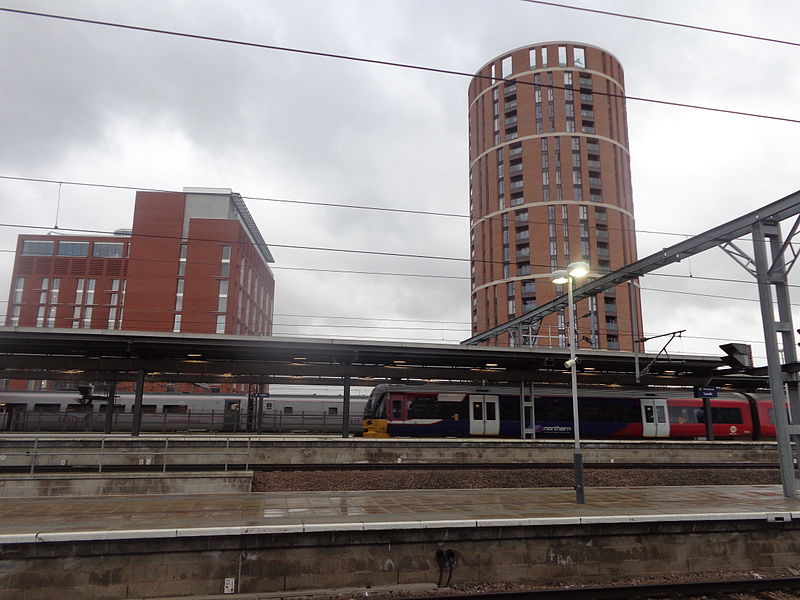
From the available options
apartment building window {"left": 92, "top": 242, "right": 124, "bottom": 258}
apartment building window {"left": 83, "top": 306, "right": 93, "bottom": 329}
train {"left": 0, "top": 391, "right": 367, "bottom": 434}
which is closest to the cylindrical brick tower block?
train {"left": 0, "top": 391, "right": 367, "bottom": 434}

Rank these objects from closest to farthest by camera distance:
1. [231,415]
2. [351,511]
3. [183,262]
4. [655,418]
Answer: [351,511]
[655,418]
[231,415]
[183,262]

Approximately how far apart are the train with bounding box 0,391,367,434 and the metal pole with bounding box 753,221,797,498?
81.6 ft

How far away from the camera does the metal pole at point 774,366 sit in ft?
47.4

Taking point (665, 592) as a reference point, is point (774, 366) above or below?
above

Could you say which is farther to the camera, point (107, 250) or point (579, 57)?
point (107, 250)

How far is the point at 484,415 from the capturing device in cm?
2847

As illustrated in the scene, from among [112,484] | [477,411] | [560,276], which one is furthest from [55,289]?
[560,276]

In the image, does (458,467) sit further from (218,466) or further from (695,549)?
(695,549)

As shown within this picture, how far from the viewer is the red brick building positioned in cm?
6650

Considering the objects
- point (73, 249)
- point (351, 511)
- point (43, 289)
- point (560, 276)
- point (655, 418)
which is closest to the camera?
point (351, 511)

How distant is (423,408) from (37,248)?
75.5 m

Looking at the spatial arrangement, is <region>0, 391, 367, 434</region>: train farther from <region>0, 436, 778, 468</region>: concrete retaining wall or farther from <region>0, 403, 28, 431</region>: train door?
<region>0, 436, 778, 468</region>: concrete retaining wall

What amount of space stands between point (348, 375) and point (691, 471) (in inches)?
561

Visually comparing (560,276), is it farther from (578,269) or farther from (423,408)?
(423,408)
